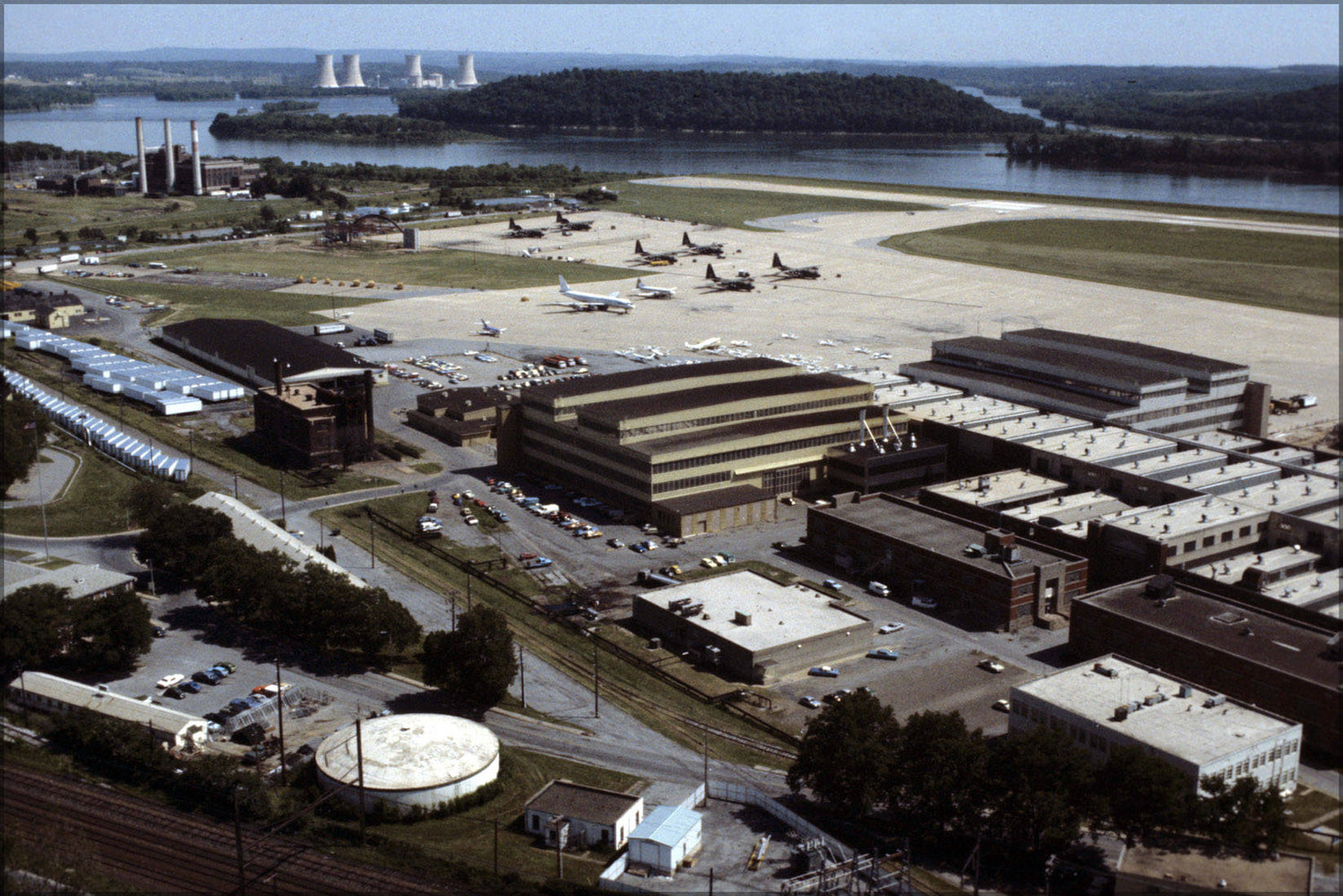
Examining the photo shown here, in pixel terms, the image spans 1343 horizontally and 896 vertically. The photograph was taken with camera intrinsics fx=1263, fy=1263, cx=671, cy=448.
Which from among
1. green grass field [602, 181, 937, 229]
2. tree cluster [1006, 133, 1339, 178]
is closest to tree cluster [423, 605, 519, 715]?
tree cluster [1006, 133, 1339, 178]

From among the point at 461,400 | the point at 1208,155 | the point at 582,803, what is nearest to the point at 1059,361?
the point at 1208,155

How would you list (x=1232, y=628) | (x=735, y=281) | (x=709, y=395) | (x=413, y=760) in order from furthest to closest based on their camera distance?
(x=735, y=281)
(x=709, y=395)
(x=1232, y=628)
(x=413, y=760)

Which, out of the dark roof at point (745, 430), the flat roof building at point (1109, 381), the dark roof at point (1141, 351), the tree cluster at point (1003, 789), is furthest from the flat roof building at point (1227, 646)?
the dark roof at point (1141, 351)

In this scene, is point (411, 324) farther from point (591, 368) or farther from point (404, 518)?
point (404, 518)

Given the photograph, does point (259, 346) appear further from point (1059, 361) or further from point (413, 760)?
point (413, 760)

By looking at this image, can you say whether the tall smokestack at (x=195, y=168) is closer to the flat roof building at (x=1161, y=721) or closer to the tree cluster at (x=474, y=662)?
the tree cluster at (x=474, y=662)

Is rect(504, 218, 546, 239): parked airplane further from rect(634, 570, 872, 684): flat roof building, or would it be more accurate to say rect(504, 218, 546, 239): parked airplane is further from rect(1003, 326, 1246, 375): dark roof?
rect(634, 570, 872, 684): flat roof building
